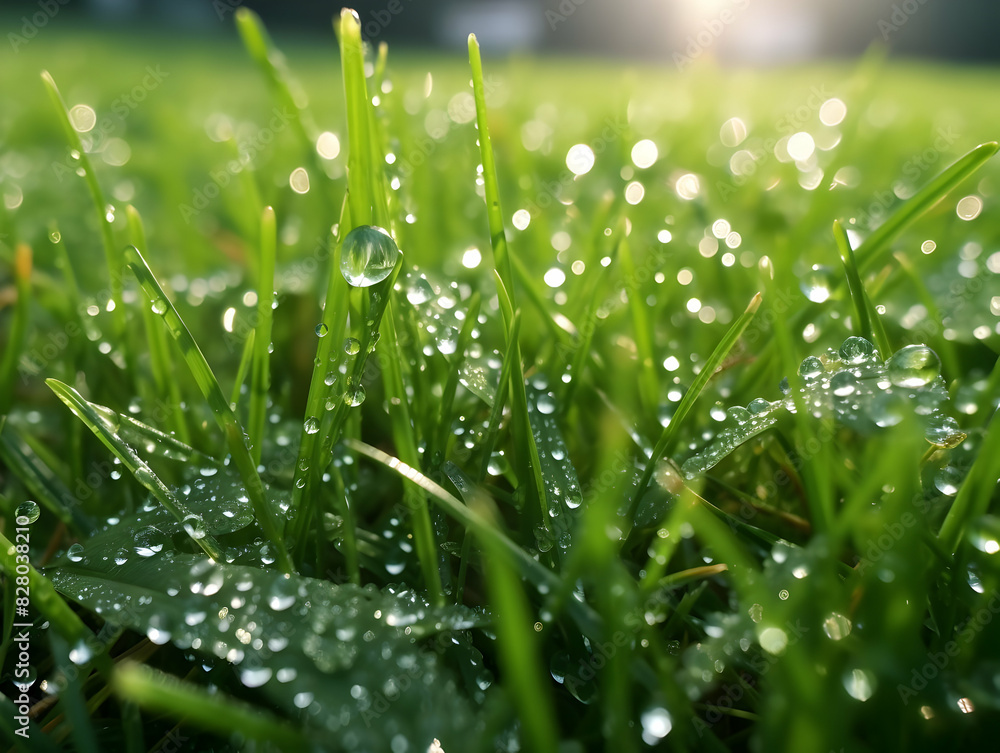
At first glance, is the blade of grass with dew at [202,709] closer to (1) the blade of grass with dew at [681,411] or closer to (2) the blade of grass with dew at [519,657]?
(2) the blade of grass with dew at [519,657]

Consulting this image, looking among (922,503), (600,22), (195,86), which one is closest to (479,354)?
(922,503)

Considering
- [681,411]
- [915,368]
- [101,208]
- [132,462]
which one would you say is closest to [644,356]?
[681,411]

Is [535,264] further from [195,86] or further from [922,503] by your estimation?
[195,86]

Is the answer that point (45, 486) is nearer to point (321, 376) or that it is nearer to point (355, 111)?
point (321, 376)

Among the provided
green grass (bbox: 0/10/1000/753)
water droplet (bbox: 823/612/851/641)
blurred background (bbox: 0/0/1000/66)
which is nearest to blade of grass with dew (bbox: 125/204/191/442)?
green grass (bbox: 0/10/1000/753)

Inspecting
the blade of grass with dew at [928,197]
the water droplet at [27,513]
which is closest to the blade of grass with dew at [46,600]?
the water droplet at [27,513]

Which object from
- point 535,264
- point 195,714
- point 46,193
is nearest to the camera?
point 195,714
